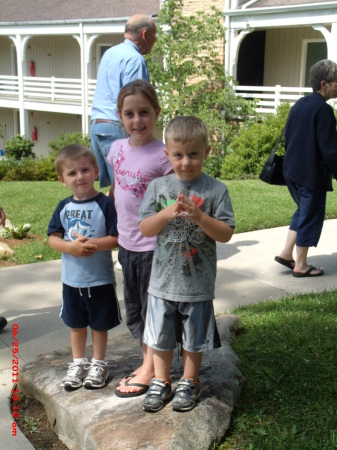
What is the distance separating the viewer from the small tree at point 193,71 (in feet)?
52.9

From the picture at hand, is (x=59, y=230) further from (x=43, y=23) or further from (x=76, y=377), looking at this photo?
(x=43, y=23)

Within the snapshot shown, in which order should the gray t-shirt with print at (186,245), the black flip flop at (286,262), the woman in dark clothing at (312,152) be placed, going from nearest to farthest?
1. the gray t-shirt with print at (186,245)
2. the woman in dark clothing at (312,152)
3. the black flip flop at (286,262)

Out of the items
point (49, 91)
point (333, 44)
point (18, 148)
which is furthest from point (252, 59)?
point (18, 148)

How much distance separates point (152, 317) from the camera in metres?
2.89

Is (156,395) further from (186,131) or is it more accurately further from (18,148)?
(18,148)

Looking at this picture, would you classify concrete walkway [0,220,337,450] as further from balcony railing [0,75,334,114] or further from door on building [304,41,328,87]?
balcony railing [0,75,334,114]

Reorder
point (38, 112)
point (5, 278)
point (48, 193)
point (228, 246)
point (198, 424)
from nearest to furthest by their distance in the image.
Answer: point (198, 424) → point (5, 278) → point (228, 246) → point (48, 193) → point (38, 112)

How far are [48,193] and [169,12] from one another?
885 cm

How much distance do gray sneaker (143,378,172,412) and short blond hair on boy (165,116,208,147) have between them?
1198 millimetres

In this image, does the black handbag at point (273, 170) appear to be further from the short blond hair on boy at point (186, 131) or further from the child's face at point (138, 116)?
the short blond hair on boy at point (186, 131)

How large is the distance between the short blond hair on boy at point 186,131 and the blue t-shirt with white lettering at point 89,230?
0.59 meters

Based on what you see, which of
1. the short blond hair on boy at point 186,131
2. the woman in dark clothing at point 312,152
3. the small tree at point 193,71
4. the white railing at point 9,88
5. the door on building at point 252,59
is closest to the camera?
the short blond hair on boy at point 186,131

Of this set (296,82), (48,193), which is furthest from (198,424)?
(296,82)

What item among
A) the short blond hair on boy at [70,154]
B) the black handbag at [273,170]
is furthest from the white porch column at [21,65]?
the short blond hair on boy at [70,154]
